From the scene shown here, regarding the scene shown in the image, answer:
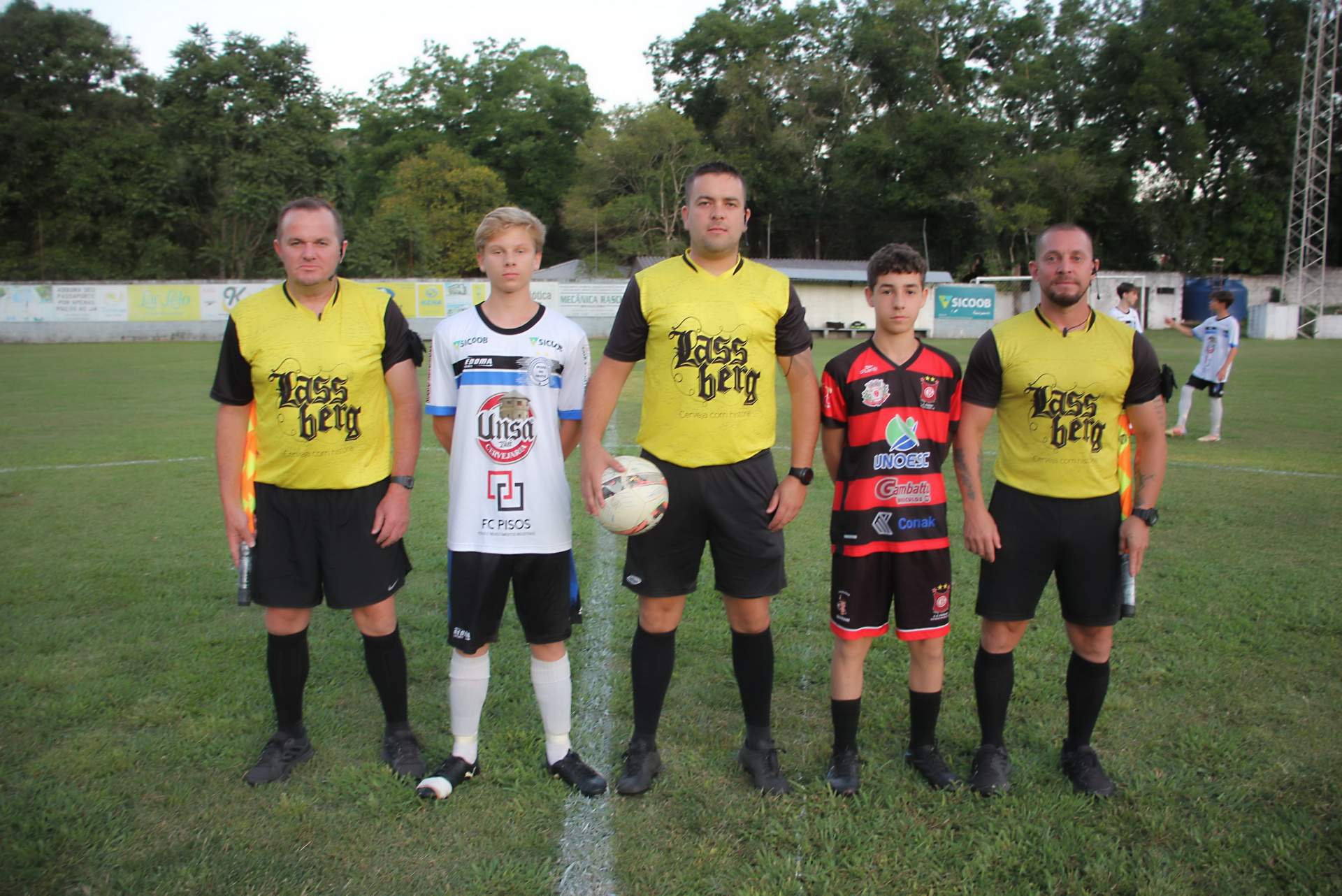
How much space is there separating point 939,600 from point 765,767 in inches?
34.2

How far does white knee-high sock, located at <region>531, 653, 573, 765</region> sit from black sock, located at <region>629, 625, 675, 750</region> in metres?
0.25

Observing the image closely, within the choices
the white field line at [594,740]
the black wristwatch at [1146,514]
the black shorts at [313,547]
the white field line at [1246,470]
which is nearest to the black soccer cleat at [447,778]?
the white field line at [594,740]

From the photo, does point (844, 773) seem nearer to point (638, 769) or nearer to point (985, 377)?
point (638, 769)

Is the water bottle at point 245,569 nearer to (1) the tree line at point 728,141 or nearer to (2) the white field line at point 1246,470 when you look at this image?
(2) the white field line at point 1246,470

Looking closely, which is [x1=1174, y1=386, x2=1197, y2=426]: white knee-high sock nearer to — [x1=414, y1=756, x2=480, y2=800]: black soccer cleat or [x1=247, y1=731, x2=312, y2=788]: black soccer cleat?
[x1=414, y1=756, x2=480, y2=800]: black soccer cleat

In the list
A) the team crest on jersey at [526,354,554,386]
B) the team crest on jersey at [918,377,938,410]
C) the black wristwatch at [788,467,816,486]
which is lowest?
the black wristwatch at [788,467,816,486]

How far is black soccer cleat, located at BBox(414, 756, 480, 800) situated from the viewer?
3.02 m

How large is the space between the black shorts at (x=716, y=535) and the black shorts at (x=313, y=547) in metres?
0.98

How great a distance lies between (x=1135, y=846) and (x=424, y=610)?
3.59 meters

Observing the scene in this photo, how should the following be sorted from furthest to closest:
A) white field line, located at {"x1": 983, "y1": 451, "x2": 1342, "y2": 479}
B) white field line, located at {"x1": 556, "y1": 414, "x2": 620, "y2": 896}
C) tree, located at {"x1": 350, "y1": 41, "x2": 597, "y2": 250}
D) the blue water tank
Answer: tree, located at {"x1": 350, "y1": 41, "x2": 597, "y2": 250}
the blue water tank
white field line, located at {"x1": 983, "y1": 451, "x2": 1342, "y2": 479}
white field line, located at {"x1": 556, "y1": 414, "x2": 620, "y2": 896}

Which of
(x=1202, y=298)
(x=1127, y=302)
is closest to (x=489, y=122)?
(x=1202, y=298)

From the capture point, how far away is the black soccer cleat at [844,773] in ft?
9.97

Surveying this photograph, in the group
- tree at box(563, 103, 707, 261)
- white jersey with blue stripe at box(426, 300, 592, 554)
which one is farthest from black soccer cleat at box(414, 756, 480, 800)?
tree at box(563, 103, 707, 261)

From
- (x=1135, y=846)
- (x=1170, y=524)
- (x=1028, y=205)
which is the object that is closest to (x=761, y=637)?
(x=1135, y=846)
